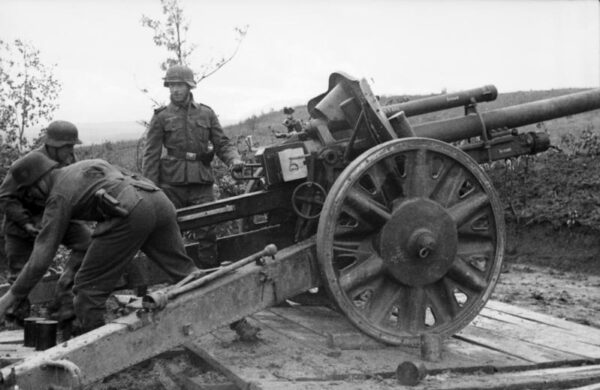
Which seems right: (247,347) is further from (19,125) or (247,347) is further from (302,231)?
(19,125)

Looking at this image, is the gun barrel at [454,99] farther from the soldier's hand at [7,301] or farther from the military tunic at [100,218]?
the soldier's hand at [7,301]

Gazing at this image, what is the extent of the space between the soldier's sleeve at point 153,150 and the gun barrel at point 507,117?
2.62 metres

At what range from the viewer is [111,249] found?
5.88 meters

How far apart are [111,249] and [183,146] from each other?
102 inches

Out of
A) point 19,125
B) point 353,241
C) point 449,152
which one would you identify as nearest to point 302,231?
point 353,241

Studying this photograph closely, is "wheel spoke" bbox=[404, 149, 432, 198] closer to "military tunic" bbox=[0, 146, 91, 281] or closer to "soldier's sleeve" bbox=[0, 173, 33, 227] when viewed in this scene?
"military tunic" bbox=[0, 146, 91, 281]

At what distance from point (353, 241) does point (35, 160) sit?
2343 mm

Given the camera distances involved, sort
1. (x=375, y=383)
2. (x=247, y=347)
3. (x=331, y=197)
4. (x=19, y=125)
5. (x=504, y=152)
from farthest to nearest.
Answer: (x=19, y=125), (x=504, y=152), (x=247, y=347), (x=331, y=197), (x=375, y=383)

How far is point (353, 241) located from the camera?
20.5ft

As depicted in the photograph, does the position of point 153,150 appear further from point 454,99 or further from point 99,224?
point 454,99

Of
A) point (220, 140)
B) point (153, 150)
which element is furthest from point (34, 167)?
point (220, 140)

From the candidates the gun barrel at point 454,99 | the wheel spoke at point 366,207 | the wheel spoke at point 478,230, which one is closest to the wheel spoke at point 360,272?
the wheel spoke at point 366,207

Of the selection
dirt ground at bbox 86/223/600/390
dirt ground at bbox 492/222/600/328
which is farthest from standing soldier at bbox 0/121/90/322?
dirt ground at bbox 492/222/600/328

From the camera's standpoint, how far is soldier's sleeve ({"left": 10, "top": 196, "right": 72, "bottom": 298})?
5.59 metres
